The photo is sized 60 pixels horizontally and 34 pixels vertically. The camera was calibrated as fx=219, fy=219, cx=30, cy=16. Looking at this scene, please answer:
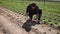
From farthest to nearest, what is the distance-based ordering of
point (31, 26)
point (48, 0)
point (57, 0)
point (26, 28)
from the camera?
1. point (48, 0)
2. point (57, 0)
3. point (31, 26)
4. point (26, 28)

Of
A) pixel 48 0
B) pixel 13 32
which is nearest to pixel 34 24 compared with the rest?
pixel 13 32

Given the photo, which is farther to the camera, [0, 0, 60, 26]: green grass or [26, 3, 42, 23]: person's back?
[0, 0, 60, 26]: green grass

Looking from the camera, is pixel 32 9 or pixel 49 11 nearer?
pixel 32 9

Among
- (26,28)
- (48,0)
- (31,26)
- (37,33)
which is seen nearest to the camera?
(37,33)

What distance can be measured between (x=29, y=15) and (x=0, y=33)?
5.99 ft

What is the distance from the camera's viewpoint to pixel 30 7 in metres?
9.95

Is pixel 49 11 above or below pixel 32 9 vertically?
below

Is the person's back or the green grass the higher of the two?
the person's back

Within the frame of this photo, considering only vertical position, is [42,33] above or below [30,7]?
below

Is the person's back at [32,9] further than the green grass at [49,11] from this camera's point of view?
No

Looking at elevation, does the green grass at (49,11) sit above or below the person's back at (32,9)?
below

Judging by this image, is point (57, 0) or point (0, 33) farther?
point (57, 0)

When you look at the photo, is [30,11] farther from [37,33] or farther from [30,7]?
[37,33]

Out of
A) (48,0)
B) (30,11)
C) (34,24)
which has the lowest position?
(48,0)
